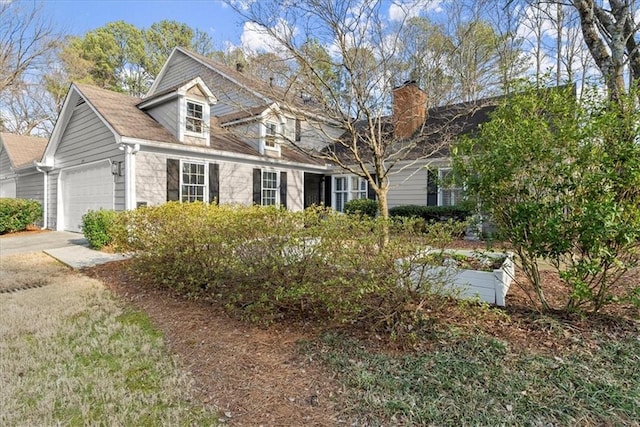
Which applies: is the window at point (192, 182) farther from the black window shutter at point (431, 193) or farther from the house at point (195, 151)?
the black window shutter at point (431, 193)

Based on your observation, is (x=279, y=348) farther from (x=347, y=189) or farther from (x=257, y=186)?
(x=347, y=189)

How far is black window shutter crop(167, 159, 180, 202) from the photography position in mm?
10422

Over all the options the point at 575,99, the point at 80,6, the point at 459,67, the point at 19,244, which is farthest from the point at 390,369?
the point at 80,6

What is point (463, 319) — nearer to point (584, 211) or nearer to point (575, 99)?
point (584, 211)

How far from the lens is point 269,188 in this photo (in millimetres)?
13430

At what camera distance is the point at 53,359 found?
341cm

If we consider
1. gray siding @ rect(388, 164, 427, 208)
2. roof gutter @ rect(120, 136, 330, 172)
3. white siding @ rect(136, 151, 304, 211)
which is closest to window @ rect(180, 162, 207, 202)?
white siding @ rect(136, 151, 304, 211)

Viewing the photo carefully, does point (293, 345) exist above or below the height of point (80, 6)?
below

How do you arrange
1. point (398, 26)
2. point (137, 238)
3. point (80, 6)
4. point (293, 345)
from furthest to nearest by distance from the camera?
point (80, 6) → point (398, 26) → point (137, 238) → point (293, 345)

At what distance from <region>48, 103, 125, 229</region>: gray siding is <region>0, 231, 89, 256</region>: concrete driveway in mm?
1763

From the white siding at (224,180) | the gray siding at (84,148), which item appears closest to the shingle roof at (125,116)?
the gray siding at (84,148)

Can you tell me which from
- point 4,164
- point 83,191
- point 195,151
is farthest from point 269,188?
point 4,164

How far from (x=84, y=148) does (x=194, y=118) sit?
414cm

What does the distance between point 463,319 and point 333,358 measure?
5.20 ft
